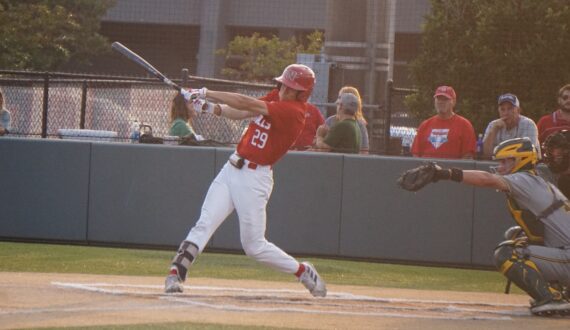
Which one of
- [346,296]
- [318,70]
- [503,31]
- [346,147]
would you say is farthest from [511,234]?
[503,31]

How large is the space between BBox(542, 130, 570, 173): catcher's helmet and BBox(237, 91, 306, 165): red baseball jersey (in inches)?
94.5

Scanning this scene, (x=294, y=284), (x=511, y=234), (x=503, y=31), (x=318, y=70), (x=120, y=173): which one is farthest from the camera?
(x=503, y=31)

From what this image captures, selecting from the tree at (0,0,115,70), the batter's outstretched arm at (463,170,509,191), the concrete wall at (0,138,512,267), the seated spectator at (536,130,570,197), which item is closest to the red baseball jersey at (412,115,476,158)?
the concrete wall at (0,138,512,267)

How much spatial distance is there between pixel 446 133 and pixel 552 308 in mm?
3859

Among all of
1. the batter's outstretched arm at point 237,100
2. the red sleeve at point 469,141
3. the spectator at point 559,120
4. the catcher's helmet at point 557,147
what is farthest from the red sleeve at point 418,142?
the batter's outstretched arm at point 237,100

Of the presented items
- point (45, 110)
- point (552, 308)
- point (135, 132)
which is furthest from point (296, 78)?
point (135, 132)

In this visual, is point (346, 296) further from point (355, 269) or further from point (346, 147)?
point (346, 147)

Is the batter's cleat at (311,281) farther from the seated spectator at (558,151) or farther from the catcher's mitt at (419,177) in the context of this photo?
the seated spectator at (558,151)

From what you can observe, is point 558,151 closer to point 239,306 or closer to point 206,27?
point 239,306

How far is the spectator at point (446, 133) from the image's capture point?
1248cm

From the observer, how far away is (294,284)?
10945 millimetres

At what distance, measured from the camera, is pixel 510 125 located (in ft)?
40.5

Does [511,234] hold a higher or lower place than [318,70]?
lower

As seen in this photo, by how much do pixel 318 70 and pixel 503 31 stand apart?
3.18 meters
